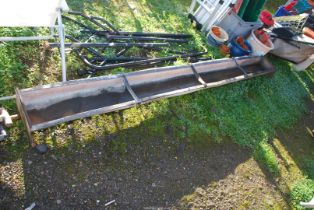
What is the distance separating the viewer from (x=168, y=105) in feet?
16.7

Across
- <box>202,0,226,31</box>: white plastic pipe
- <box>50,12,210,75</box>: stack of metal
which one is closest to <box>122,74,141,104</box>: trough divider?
<box>50,12,210,75</box>: stack of metal

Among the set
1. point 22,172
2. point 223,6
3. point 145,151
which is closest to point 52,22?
point 22,172

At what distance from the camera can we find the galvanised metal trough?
3703 mm

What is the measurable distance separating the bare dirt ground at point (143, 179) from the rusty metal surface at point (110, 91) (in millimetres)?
519

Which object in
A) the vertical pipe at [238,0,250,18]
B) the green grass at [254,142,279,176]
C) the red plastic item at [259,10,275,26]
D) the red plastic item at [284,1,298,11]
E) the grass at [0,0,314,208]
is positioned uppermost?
the red plastic item at [284,1,298,11]

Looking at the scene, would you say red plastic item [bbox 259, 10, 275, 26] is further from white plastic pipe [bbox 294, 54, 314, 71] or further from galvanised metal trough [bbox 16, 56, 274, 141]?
galvanised metal trough [bbox 16, 56, 274, 141]

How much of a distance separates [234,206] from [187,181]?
794 mm

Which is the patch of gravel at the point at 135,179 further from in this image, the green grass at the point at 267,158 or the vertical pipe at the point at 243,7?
the vertical pipe at the point at 243,7

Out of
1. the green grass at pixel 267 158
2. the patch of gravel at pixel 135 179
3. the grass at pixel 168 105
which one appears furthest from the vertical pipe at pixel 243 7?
the patch of gravel at pixel 135 179

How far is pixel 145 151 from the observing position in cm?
432

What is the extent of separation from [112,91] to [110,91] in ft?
0.10

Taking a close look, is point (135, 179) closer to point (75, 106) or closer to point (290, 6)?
point (75, 106)

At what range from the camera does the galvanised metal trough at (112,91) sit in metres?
3.70

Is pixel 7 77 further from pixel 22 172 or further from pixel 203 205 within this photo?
pixel 203 205
